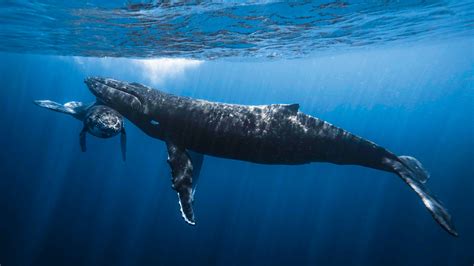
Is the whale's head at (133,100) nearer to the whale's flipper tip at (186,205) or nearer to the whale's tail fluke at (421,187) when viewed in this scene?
the whale's flipper tip at (186,205)

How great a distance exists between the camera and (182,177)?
7211 millimetres

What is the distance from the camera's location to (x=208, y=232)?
110 feet

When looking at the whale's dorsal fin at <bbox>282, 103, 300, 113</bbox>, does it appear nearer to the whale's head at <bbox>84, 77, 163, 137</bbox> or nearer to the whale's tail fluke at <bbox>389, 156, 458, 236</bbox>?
the whale's tail fluke at <bbox>389, 156, 458, 236</bbox>

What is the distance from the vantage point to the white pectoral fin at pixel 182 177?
6.70 meters

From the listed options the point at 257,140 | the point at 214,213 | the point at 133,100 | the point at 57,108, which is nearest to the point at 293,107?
the point at 257,140

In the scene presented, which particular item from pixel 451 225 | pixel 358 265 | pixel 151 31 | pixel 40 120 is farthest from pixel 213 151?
pixel 40 120

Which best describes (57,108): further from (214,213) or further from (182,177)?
(214,213)

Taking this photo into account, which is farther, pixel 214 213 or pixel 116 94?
pixel 214 213

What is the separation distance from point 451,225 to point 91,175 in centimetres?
5034

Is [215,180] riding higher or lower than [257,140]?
lower

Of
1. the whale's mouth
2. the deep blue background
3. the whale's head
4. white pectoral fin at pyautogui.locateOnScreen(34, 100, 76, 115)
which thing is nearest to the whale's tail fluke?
the whale's head

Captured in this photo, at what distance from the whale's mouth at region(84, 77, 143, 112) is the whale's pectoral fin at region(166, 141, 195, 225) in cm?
168

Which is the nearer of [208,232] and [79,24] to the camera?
[79,24]

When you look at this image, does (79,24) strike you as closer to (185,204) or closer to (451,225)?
(185,204)
